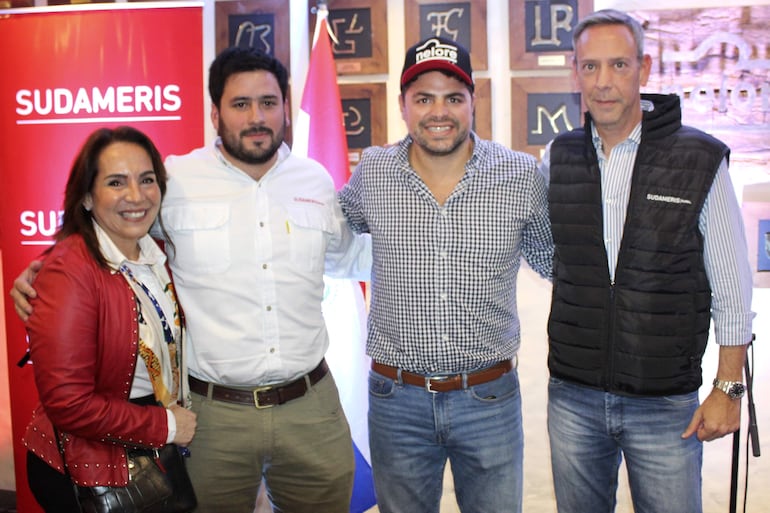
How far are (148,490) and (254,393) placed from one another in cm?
41

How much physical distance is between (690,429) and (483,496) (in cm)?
59

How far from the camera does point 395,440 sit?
80.2 inches

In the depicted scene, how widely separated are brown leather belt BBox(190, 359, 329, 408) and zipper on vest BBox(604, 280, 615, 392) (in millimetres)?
848

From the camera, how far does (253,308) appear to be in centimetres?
206

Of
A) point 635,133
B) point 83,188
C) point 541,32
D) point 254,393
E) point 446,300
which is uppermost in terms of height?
point 541,32

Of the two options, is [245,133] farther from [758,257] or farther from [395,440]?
[758,257]

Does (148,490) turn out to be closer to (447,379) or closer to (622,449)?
(447,379)

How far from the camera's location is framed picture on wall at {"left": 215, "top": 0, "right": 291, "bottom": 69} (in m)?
3.09

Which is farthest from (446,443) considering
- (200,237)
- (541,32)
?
(541,32)

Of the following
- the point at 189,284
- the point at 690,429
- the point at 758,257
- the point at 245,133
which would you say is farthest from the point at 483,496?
the point at 758,257

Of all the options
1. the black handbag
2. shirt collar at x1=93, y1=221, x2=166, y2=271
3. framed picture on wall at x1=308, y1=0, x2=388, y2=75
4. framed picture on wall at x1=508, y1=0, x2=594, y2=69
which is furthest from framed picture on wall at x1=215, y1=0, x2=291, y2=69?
the black handbag

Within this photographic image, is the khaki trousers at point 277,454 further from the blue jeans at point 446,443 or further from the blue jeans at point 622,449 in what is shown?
the blue jeans at point 622,449

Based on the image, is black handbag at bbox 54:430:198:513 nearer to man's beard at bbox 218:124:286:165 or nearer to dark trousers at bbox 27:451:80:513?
dark trousers at bbox 27:451:80:513

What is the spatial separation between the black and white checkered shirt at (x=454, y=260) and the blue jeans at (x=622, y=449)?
0.26 m
